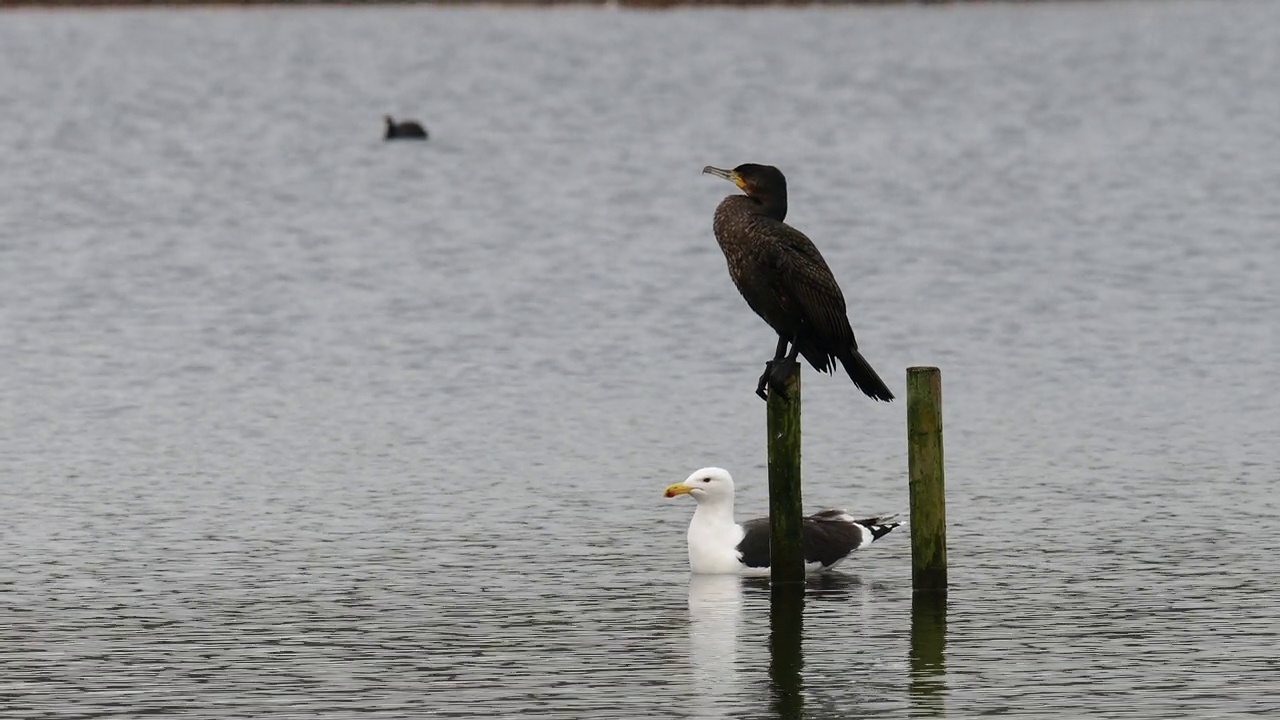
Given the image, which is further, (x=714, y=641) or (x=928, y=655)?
(x=714, y=641)

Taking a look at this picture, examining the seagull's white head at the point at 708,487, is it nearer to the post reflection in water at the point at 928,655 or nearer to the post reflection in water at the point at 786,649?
the post reflection in water at the point at 786,649

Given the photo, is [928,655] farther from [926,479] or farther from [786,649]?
[926,479]

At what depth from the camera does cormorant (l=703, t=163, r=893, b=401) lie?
15344 millimetres

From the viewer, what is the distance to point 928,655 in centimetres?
1400

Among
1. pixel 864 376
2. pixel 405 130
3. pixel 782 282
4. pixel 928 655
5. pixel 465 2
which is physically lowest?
pixel 928 655

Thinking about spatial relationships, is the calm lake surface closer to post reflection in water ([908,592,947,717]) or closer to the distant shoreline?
post reflection in water ([908,592,947,717])

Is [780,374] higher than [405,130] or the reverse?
the reverse

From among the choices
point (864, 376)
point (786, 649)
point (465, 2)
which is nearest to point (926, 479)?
point (864, 376)

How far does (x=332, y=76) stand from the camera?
85250mm

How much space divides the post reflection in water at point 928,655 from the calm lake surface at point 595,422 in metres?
0.04

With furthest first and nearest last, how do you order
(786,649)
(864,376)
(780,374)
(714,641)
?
(864,376) < (780,374) < (714,641) < (786,649)

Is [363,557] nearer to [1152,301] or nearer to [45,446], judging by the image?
[45,446]

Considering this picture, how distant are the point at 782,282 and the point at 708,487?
5.94 feet

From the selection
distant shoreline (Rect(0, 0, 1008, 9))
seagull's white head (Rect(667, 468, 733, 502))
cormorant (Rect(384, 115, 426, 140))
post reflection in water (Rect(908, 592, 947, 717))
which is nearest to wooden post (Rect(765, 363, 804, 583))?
seagull's white head (Rect(667, 468, 733, 502))
